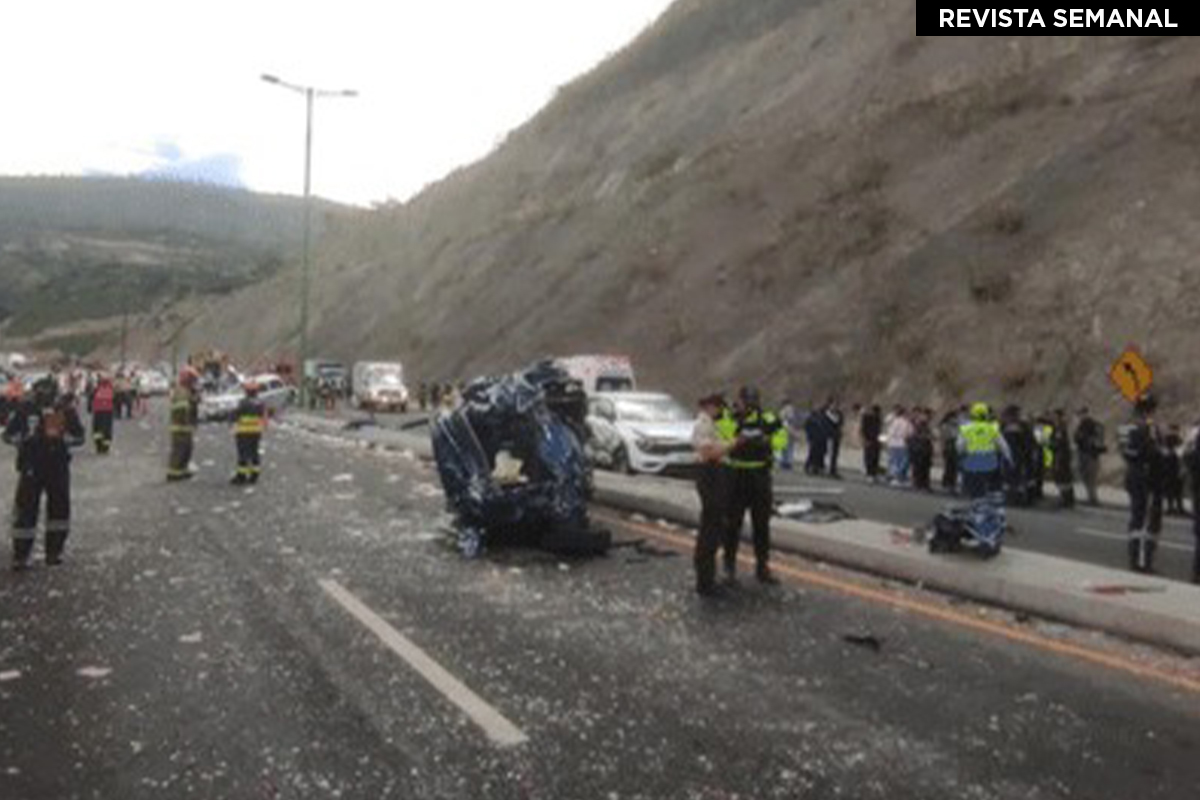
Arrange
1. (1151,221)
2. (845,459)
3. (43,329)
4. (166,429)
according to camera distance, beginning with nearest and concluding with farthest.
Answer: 1. (845,459)
2. (1151,221)
3. (166,429)
4. (43,329)

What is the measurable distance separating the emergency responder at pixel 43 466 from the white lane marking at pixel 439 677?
333 centimetres

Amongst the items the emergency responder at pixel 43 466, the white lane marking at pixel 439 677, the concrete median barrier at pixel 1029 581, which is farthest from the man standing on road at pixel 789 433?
the white lane marking at pixel 439 677

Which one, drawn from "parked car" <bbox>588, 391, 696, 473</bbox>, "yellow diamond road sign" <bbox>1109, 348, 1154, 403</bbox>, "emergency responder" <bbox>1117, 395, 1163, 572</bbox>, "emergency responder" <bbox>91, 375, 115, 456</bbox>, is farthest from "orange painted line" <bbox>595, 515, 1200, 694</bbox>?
"emergency responder" <bbox>91, 375, 115, 456</bbox>

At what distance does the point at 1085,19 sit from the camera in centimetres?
3866

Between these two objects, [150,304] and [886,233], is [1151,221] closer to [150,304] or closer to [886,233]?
[886,233]

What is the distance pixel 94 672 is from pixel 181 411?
1359 cm

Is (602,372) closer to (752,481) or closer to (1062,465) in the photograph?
(1062,465)

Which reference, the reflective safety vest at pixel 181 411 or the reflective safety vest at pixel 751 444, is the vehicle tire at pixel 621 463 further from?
the reflective safety vest at pixel 751 444

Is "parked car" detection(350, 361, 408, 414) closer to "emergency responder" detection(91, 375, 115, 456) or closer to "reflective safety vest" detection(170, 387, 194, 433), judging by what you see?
"emergency responder" detection(91, 375, 115, 456)

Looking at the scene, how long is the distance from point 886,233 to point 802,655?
33.8 metres

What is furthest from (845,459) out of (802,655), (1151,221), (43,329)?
(43,329)

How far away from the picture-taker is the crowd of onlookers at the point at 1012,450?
20.1 m

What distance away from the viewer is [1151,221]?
32.4 meters

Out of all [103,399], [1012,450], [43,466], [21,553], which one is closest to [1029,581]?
[21,553]
